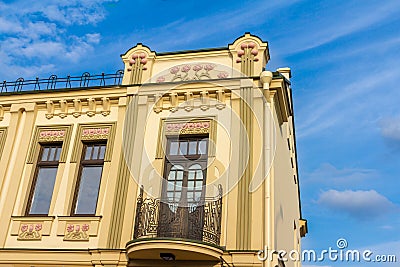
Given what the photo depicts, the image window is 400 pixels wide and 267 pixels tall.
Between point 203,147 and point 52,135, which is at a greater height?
point 52,135

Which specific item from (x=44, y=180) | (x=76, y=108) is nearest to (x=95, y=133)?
(x=76, y=108)

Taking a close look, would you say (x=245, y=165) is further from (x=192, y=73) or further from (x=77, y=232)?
(x=77, y=232)

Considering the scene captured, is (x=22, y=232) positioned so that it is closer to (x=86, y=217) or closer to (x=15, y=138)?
(x=86, y=217)

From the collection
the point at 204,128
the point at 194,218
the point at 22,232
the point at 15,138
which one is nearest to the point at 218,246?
the point at 194,218

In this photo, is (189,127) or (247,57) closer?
(189,127)

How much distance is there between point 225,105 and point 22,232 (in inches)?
244

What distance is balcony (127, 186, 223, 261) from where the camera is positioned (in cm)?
987

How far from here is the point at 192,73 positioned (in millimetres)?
12953

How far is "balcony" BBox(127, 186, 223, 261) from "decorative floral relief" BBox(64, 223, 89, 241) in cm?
137

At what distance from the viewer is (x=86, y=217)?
11477 millimetres

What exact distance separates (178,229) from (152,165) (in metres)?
2.04

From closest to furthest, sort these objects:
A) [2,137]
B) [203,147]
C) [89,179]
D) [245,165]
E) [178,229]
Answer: [178,229] → [245,165] → [203,147] → [89,179] → [2,137]

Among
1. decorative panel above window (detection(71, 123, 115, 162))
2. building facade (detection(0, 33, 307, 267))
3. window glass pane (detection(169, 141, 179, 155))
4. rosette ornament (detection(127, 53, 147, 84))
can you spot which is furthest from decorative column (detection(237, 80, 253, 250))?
decorative panel above window (detection(71, 123, 115, 162))

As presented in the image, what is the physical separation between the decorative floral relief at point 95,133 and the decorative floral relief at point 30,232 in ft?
8.66
